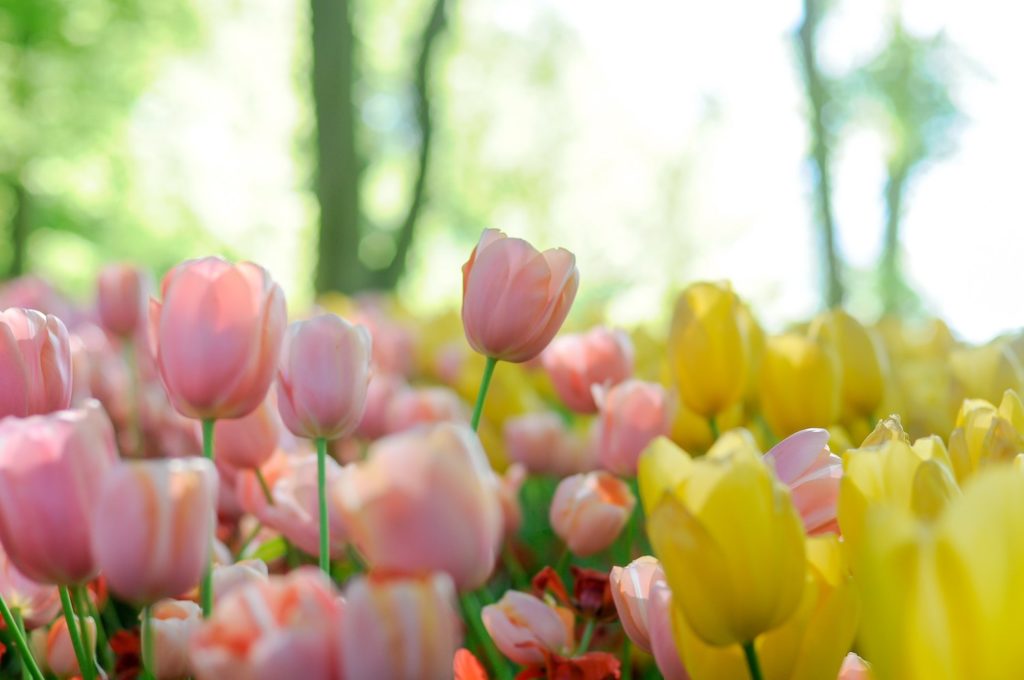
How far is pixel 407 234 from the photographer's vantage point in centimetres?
481

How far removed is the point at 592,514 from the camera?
33.4 inches

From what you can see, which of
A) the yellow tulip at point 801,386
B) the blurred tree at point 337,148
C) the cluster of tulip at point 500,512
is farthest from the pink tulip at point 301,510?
the blurred tree at point 337,148

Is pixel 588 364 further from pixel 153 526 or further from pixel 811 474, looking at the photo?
pixel 153 526

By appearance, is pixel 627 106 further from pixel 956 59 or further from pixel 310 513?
pixel 310 513

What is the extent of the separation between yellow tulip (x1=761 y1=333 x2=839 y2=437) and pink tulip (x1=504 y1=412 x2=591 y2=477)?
41 centimetres

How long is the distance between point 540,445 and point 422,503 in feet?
2.94

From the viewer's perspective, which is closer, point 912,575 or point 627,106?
point 912,575

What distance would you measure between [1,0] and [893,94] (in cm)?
1023

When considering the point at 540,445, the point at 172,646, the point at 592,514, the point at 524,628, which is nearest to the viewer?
the point at 172,646

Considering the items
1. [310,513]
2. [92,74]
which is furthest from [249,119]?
[310,513]

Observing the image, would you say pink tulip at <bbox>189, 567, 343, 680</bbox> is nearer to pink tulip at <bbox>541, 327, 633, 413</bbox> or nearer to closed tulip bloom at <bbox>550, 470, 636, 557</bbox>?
closed tulip bloom at <bbox>550, 470, 636, 557</bbox>

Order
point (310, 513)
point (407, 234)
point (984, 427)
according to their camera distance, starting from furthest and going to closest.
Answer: point (407, 234) → point (310, 513) → point (984, 427)

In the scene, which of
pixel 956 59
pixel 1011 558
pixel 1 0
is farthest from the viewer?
pixel 956 59

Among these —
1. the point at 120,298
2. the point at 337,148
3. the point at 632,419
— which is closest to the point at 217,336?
the point at 632,419
